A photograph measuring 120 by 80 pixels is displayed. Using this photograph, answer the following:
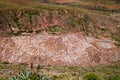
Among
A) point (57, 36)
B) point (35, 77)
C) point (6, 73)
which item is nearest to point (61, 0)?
point (57, 36)

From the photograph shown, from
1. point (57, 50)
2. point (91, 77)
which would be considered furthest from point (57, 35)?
point (91, 77)

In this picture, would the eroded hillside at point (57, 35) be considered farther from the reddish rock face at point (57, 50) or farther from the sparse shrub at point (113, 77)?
the sparse shrub at point (113, 77)

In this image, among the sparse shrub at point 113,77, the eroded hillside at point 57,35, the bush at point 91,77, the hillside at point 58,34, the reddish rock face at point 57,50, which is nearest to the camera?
the bush at point 91,77

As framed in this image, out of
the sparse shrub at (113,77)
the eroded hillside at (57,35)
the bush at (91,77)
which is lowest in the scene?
the sparse shrub at (113,77)

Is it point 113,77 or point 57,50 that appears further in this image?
point 57,50

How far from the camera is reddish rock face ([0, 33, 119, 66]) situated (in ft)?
198

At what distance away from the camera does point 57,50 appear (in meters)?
63.4

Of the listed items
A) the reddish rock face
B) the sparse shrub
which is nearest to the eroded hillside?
the reddish rock face

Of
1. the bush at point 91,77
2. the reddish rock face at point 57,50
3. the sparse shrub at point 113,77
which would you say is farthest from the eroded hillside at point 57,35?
the bush at point 91,77

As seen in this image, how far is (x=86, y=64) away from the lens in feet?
197

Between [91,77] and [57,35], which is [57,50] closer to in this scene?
[57,35]

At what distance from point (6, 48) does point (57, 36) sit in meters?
11.0

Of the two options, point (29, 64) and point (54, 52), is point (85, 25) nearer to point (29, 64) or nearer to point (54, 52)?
point (54, 52)

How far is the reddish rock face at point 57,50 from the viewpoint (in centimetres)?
6031
